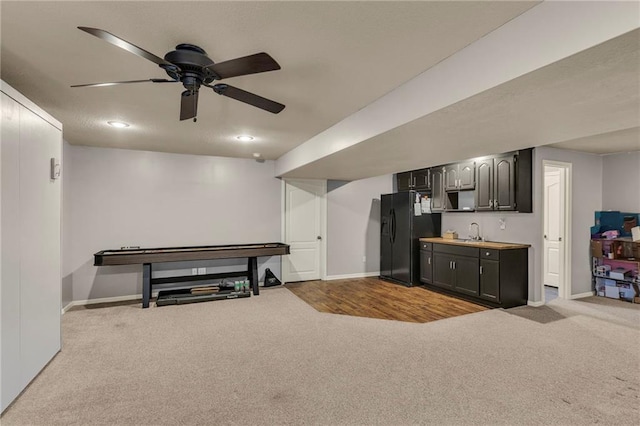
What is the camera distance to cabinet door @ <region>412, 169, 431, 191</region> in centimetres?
599

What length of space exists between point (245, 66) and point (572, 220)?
5.40m

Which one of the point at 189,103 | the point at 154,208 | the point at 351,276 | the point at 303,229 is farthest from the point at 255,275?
the point at 189,103

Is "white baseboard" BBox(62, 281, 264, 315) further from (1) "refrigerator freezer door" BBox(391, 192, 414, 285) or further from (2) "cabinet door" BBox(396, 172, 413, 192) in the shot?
(2) "cabinet door" BBox(396, 172, 413, 192)

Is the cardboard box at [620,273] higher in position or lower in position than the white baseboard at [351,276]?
higher

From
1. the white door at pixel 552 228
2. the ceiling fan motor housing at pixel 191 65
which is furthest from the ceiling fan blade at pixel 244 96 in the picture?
the white door at pixel 552 228

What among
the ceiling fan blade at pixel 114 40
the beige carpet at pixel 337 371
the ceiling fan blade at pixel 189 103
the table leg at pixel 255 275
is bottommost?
the beige carpet at pixel 337 371

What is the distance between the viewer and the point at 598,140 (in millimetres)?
4297

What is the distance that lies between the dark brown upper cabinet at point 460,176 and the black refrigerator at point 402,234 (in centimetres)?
63

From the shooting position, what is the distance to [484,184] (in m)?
4.90

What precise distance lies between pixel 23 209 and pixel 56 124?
3.16 ft

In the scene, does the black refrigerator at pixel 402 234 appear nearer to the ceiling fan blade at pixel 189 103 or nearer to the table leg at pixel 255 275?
the table leg at pixel 255 275

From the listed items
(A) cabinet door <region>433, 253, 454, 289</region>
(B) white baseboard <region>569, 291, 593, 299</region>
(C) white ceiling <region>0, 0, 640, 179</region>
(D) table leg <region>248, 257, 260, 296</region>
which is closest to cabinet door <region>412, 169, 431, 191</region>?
(A) cabinet door <region>433, 253, 454, 289</region>

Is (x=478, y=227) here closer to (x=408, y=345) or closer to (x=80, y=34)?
(x=408, y=345)

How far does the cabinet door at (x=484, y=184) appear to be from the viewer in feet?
15.8
